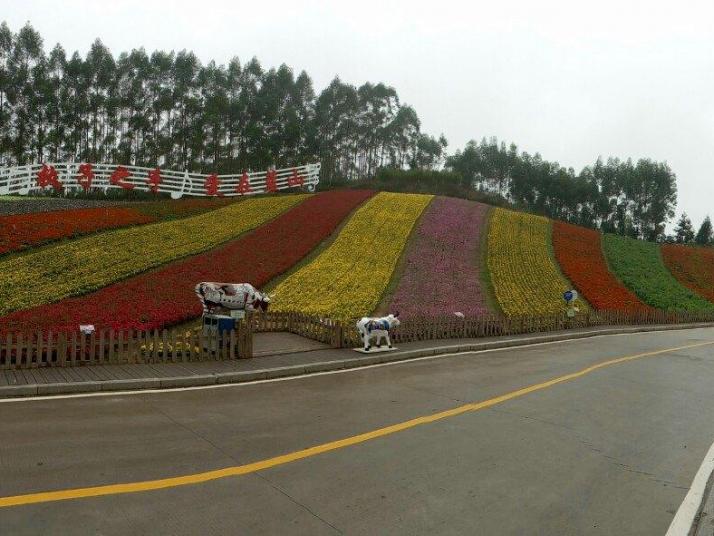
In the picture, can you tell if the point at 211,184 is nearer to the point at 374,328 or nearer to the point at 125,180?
the point at 125,180

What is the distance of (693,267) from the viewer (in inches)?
1800

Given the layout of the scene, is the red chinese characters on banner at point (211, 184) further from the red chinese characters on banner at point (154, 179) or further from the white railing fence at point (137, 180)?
the red chinese characters on banner at point (154, 179)

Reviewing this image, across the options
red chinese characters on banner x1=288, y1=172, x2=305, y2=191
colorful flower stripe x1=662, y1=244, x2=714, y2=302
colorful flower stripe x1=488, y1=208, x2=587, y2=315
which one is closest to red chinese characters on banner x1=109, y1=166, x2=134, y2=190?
red chinese characters on banner x1=288, y1=172, x2=305, y2=191

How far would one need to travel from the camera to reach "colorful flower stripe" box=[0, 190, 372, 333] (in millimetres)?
14452

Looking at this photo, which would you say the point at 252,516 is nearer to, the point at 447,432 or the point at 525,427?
the point at 447,432

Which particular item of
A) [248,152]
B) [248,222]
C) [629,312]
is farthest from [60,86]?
[629,312]

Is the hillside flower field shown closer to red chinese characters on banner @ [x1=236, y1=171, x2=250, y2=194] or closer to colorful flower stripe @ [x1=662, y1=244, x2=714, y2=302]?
colorful flower stripe @ [x1=662, y1=244, x2=714, y2=302]

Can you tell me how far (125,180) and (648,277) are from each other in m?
41.5

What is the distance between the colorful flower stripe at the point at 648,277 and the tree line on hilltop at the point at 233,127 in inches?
726

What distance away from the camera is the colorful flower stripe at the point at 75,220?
79.0 ft

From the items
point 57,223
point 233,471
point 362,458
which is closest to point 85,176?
point 57,223

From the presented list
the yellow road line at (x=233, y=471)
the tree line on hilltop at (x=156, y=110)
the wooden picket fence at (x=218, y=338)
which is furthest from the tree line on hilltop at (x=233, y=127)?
the yellow road line at (x=233, y=471)

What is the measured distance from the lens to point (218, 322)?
1263cm

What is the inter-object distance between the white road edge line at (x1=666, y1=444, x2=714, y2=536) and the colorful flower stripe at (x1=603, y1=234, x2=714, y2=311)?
2941 cm
